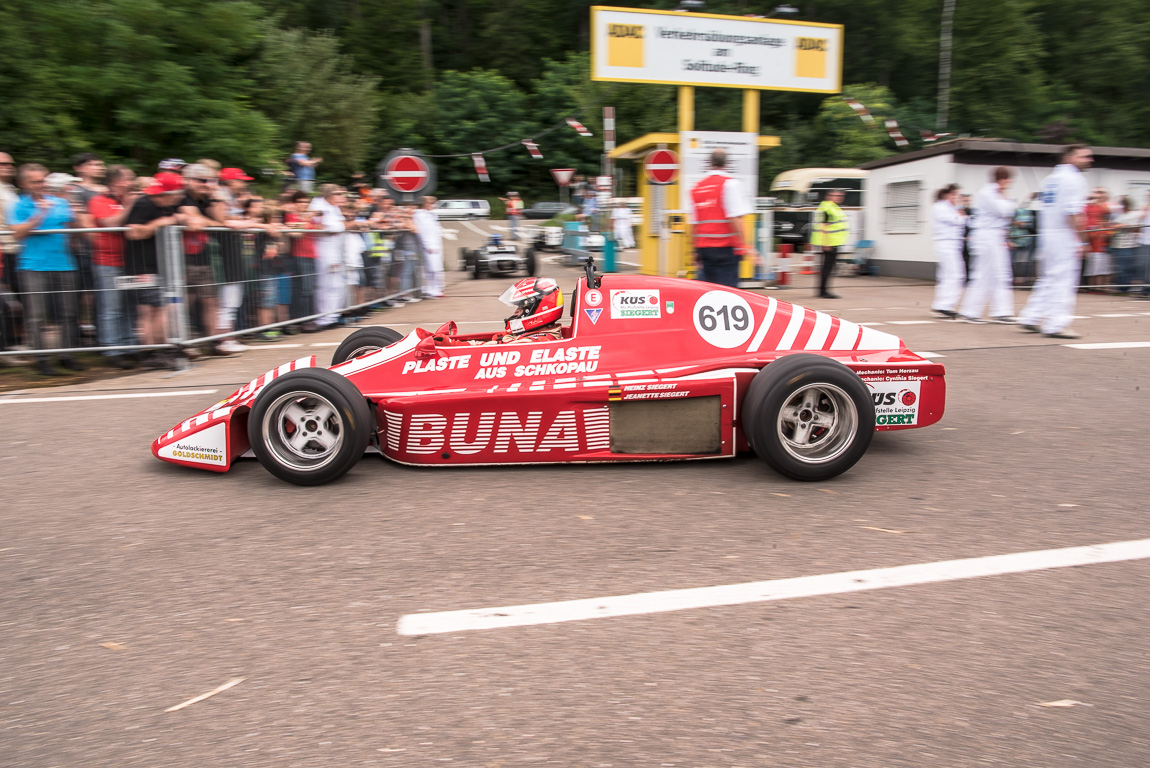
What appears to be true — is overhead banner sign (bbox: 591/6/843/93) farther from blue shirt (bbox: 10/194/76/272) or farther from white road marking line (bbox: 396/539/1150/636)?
white road marking line (bbox: 396/539/1150/636)

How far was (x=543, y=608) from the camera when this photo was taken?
3201 millimetres

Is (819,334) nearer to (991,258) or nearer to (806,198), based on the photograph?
(991,258)

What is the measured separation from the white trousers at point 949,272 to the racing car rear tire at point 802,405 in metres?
7.94

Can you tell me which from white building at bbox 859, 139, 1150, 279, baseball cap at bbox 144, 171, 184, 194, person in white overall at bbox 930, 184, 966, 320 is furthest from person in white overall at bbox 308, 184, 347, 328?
white building at bbox 859, 139, 1150, 279

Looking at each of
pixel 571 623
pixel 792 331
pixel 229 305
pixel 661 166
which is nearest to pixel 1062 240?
pixel 792 331

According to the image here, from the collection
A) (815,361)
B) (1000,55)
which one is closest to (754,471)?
(815,361)

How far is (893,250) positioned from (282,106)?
2569 cm

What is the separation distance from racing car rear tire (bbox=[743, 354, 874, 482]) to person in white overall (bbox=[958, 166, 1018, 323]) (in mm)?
7126

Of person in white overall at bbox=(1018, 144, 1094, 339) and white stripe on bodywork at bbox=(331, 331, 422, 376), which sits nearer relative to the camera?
white stripe on bodywork at bbox=(331, 331, 422, 376)

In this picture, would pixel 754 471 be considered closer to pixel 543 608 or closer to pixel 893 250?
pixel 543 608

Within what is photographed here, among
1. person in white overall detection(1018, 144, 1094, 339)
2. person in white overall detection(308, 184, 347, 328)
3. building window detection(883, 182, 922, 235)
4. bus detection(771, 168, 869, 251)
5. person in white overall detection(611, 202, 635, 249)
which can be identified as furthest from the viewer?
bus detection(771, 168, 869, 251)

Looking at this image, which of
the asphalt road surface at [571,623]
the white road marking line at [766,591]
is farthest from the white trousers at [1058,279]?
the white road marking line at [766,591]

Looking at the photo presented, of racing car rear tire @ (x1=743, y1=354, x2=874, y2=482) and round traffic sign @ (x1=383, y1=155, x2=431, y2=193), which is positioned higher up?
round traffic sign @ (x1=383, y1=155, x2=431, y2=193)

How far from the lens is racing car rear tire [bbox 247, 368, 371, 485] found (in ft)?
15.1
